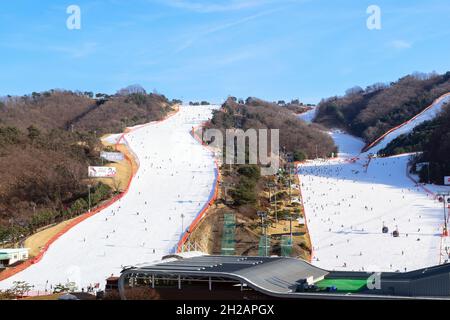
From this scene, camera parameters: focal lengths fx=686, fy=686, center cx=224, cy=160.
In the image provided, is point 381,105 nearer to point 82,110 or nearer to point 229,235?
point 82,110

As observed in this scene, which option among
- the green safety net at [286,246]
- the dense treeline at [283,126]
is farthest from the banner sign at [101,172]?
the dense treeline at [283,126]

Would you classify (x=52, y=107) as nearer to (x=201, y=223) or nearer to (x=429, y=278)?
(x=201, y=223)

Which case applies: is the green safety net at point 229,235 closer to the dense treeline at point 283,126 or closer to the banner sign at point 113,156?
the banner sign at point 113,156

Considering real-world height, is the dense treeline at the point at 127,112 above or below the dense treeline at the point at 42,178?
above

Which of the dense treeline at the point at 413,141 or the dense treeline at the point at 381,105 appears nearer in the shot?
the dense treeline at the point at 413,141

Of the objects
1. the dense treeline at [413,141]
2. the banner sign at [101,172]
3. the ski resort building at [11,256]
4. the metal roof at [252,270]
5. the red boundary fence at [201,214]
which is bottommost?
the ski resort building at [11,256]

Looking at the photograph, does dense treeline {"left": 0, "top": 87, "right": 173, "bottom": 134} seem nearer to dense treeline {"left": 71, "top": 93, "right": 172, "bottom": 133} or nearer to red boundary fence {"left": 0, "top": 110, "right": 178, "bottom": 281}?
dense treeline {"left": 71, "top": 93, "right": 172, "bottom": 133}
